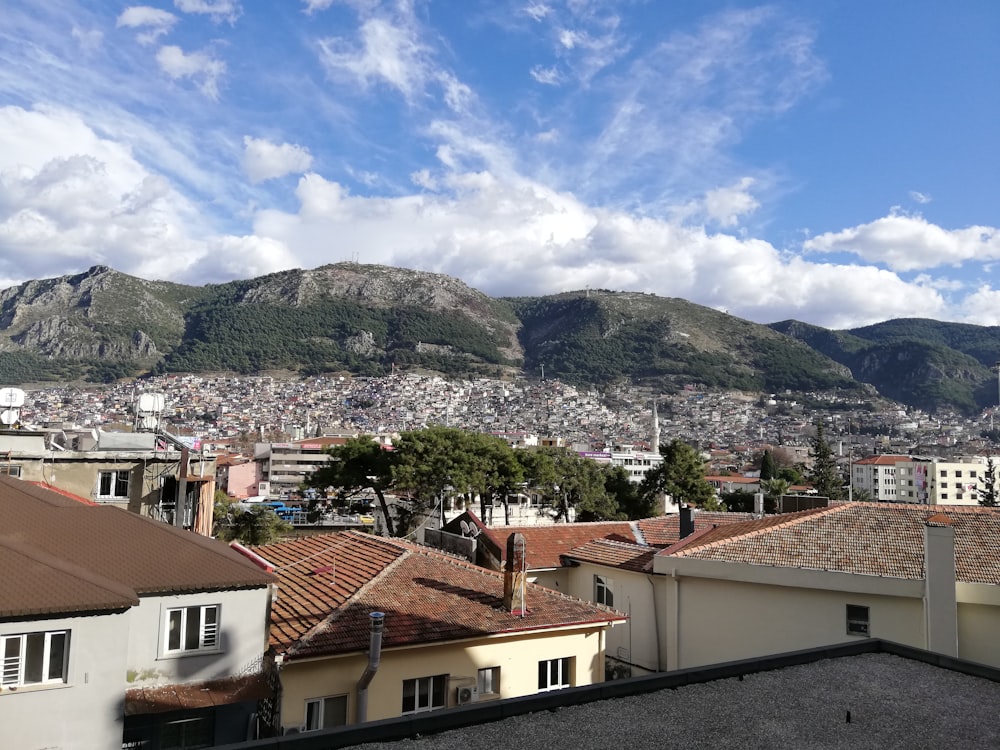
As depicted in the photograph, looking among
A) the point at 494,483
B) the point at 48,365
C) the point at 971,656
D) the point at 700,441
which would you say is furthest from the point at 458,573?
the point at 48,365

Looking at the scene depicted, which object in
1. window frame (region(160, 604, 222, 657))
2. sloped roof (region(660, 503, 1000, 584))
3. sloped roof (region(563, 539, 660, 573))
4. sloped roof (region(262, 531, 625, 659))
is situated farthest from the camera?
sloped roof (region(563, 539, 660, 573))

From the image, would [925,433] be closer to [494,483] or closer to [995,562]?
[494,483]

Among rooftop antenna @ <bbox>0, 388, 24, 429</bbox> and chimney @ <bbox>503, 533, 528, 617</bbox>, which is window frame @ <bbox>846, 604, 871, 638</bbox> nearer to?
chimney @ <bbox>503, 533, 528, 617</bbox>

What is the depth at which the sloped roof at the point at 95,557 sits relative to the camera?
8233 millimetres

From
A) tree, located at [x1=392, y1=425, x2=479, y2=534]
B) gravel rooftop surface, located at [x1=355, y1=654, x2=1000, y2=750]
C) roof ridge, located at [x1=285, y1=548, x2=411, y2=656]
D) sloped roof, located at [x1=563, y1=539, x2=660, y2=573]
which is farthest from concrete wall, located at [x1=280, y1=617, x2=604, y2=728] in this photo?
tree, located at [x1=392, y1=425, x2=479, y2=534]

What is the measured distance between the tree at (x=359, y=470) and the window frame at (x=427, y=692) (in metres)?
26.7

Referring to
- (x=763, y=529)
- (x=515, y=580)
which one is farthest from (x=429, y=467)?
(x=515, y=580)

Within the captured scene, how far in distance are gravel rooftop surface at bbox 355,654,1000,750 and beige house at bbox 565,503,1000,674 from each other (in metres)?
5.49

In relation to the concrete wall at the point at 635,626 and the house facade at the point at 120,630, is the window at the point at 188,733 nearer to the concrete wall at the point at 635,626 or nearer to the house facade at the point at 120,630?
the house facade at the point at 120,630

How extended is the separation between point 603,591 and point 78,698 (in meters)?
12.4

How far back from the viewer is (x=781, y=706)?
6094mm

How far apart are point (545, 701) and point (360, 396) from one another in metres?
190

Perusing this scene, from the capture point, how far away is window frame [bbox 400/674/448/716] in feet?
36.9

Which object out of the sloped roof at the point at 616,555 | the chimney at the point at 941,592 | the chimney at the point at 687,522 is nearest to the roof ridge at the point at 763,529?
the sloped roof at the point at 616,555
